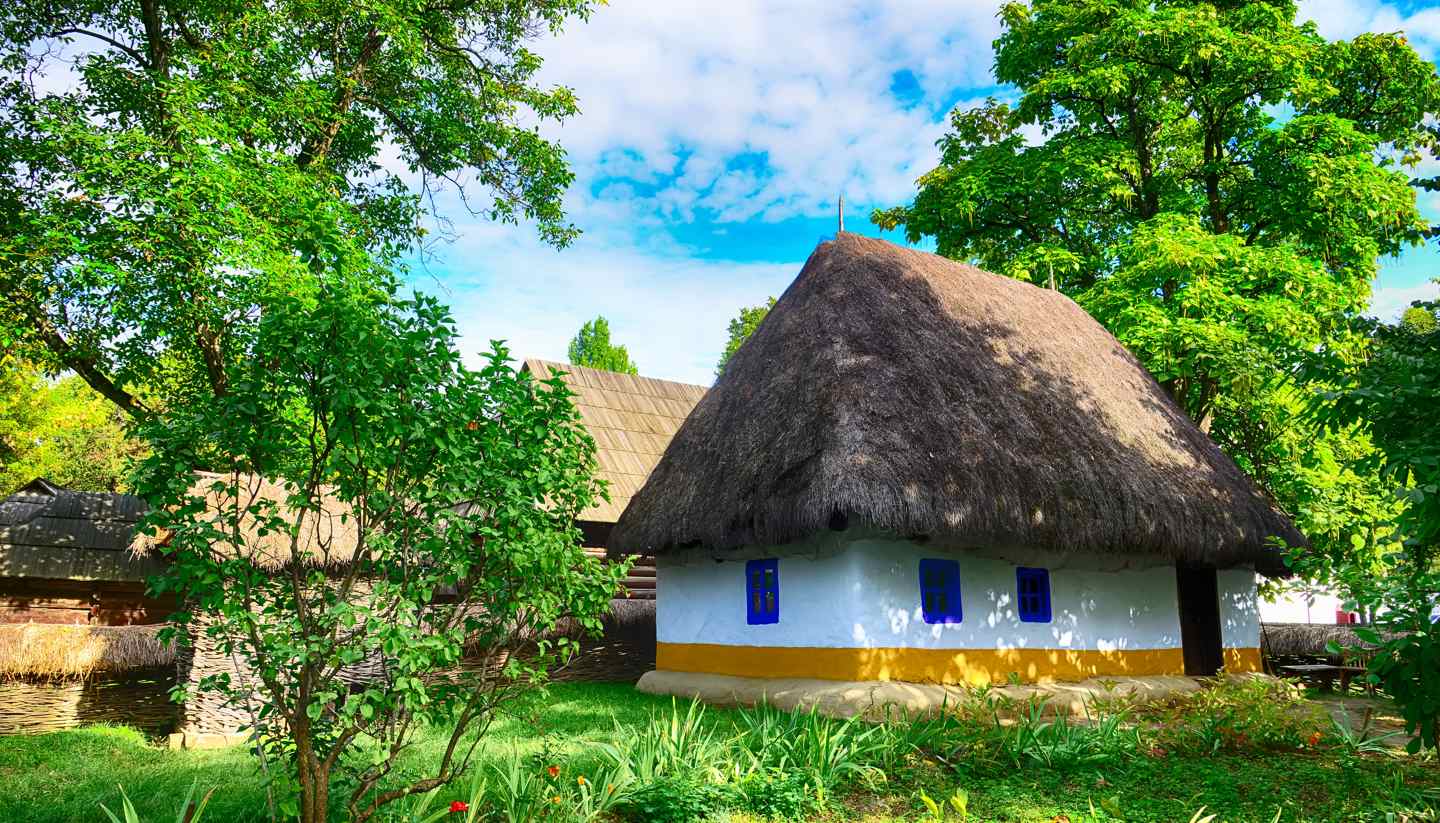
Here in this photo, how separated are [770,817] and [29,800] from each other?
541 centimetres

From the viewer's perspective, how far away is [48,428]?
2619 centimetres

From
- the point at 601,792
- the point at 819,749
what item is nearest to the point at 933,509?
the point at 819,749

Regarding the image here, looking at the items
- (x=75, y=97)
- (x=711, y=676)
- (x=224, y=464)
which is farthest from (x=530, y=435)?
(x=75, y=97)

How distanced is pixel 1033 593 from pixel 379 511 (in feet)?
30.6

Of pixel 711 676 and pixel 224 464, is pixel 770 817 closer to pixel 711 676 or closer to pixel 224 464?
pixel 224 464

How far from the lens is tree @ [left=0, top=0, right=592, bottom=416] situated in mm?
11703

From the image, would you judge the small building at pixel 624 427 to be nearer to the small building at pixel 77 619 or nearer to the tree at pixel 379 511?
the small building at pixel 77 619

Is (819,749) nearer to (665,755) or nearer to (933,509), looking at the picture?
(665,755)

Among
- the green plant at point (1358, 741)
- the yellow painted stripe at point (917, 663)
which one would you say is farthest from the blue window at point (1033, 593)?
the green plant at point (1358, 741)

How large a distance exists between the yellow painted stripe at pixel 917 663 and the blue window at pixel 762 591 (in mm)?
392

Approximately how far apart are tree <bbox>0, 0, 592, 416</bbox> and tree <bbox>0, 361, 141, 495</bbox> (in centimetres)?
1235

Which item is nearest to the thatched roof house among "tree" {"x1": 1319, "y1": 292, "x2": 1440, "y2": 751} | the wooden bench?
"tree" {"x1": 1319, "y1": 292, "x2": 1440, "y2": 751}

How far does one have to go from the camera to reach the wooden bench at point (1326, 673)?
580 inches

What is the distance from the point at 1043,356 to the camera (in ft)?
45.4
